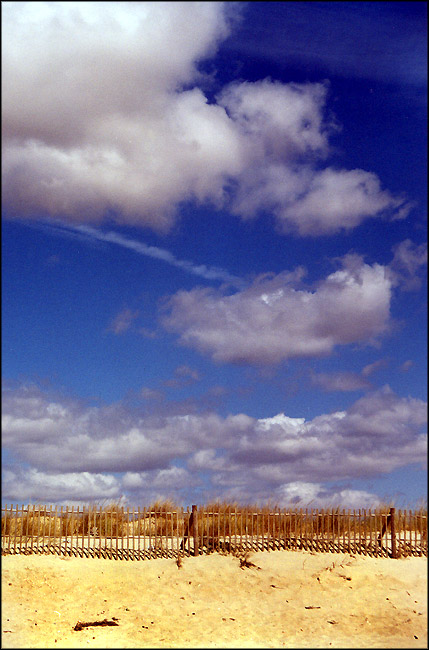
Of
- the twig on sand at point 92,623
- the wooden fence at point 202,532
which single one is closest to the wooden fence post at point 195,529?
the wooden fence at point 202,532

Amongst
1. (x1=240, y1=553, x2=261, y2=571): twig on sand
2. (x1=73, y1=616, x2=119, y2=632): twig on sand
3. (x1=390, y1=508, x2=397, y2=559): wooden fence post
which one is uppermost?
(x1=390, y1=508, x2=397, y2=559): wooden fence post

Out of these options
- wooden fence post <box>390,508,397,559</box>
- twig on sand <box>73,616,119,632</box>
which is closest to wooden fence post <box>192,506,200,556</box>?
twig on sand <box>73,616,119,632</box>

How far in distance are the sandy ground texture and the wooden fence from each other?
0.47 meters

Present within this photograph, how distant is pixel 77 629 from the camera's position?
15.7 meters

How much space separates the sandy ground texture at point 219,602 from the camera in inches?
594

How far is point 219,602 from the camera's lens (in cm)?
1752

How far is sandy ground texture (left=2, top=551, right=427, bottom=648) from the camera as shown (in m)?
15.1

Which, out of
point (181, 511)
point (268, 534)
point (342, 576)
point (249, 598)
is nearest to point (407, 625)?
point (342, 576)

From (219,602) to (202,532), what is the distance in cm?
335

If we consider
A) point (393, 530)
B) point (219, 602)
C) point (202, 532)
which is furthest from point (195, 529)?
point (393, 530)

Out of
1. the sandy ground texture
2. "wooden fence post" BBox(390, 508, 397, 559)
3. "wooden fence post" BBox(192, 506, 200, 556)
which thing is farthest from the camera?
"wooden fence post" BBox(390, 508, 397, 559)

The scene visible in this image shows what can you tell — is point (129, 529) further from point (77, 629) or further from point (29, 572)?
point (77, 629)

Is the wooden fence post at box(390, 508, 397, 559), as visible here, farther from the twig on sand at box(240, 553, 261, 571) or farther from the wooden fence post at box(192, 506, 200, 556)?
the wooden fence post at box(192, 506, 200, 556)

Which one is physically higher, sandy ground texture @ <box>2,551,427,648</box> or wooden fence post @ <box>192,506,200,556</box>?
wooden fence post @ <box>192,506,200,556</box>
